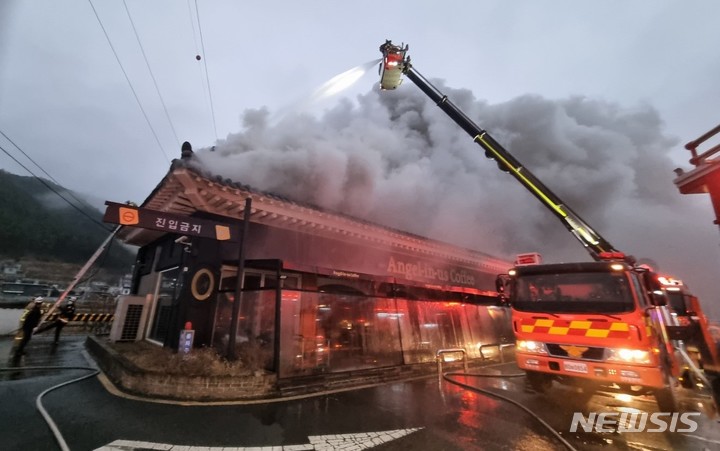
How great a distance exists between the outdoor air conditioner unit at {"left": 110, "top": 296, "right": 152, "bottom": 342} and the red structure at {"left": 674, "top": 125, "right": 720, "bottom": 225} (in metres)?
15.4

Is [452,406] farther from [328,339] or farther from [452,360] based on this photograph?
[452,360]

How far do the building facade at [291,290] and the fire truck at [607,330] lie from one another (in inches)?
155

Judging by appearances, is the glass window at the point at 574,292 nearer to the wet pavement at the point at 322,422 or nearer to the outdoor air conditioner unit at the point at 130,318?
the wet pavement at the point at 322,422

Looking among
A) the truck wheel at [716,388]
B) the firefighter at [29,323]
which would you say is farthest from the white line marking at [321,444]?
the firefighter at [29,323]

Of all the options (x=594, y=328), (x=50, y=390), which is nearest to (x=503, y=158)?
(x=594, y=328)

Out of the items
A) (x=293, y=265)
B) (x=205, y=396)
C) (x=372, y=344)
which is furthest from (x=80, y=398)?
(x=372, y=344)

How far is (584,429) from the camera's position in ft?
15.2

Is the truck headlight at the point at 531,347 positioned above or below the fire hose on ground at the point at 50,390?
above

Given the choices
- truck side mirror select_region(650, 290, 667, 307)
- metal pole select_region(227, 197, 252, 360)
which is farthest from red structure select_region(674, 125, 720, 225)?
metal pole select_region(227, 197, 252, 360)

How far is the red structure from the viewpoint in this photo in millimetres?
4730

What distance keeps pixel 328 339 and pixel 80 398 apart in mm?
Answer: 5061

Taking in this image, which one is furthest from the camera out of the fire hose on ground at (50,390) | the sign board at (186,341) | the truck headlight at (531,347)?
the sign board at (186,341)

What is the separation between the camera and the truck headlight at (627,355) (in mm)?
4759

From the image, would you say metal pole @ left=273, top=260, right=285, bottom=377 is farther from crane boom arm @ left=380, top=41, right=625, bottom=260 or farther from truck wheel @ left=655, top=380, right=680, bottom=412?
crane boom arm @ left=380, top=41, right=625, bottom=260
